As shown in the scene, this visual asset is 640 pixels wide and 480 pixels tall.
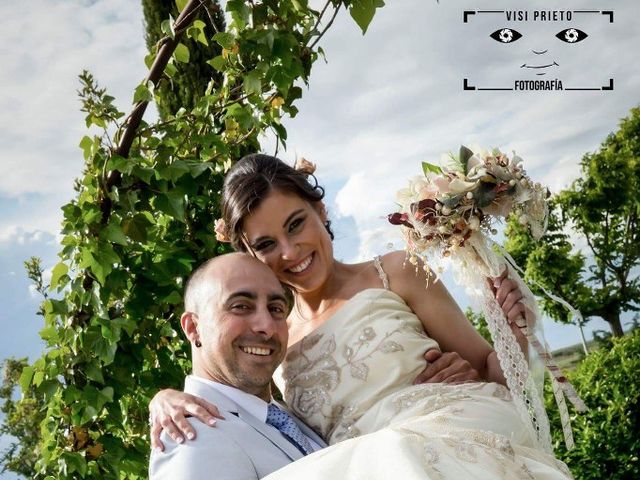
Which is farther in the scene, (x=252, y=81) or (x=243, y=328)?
(x=252, y=81)

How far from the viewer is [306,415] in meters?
3.03

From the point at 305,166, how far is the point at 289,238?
0.40 metres

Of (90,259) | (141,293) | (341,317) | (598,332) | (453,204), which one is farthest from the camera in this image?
(598,332)

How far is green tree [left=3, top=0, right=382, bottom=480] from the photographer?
12.2 ft

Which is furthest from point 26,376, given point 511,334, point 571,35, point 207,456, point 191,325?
point 571,35

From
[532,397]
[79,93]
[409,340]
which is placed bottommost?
[532,397]

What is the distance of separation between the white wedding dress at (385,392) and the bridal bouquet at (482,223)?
109 millimetres

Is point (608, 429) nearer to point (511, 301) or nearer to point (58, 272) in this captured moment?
point (511, 301)

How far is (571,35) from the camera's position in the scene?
7859 mm

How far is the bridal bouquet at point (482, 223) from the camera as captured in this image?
113 inches

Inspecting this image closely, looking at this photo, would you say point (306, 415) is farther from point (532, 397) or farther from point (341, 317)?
point (532, 397)

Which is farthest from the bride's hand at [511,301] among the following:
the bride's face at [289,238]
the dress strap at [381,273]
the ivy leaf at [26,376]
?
the ivy leaf at [26,376]

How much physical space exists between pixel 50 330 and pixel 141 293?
456mm

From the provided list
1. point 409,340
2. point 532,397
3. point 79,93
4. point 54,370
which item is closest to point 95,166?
point 79,93
